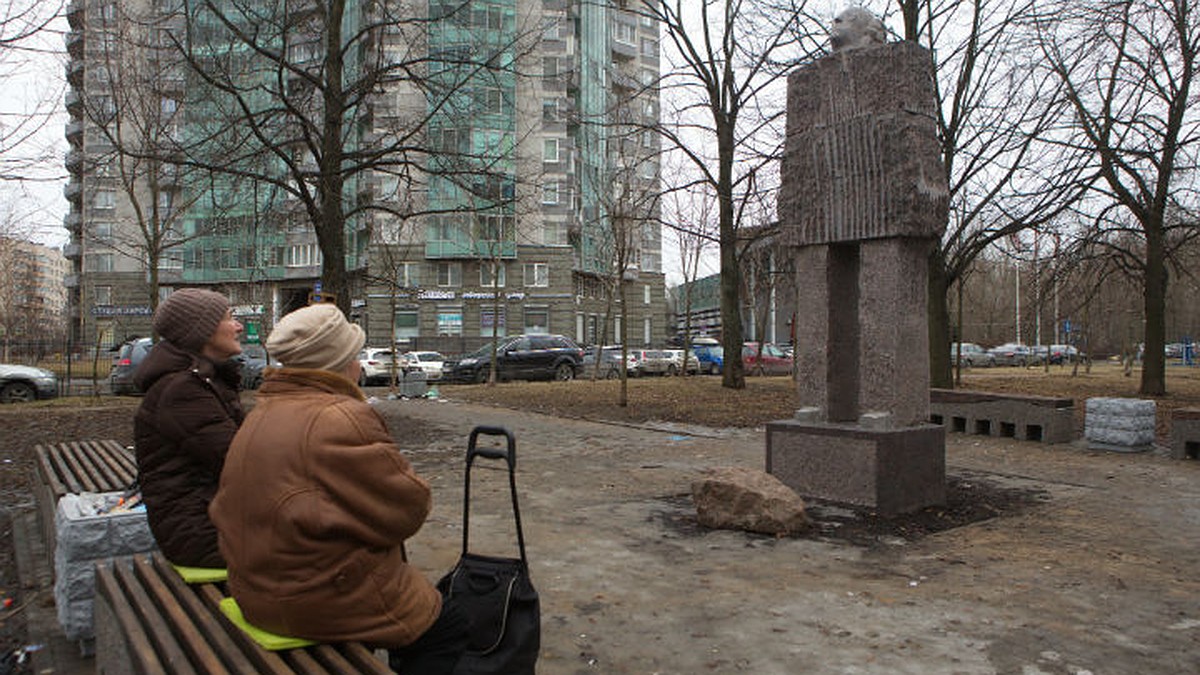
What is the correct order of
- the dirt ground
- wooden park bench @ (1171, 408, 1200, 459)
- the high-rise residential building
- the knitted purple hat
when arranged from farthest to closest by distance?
1. the high-rise residential building
2. wooden park bench @ (1171, 408, 1200, 459)
3. the dirt ground
4. the knitted purple hat

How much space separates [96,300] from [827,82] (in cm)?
6357

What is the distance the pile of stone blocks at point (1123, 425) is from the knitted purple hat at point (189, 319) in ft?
37.4

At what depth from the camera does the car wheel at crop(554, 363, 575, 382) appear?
30625 millimetres

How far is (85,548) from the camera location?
158 inches

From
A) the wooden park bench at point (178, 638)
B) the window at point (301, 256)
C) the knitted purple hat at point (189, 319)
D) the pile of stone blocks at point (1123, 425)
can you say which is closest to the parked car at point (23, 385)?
the knitted purple hat at point (189, 319)

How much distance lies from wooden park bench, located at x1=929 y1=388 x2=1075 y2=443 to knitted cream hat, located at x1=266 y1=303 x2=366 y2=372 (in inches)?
466

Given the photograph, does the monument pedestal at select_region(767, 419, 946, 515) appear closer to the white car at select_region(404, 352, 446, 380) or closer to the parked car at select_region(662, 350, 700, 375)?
the white car at select_region(404, 352, 446, 380)

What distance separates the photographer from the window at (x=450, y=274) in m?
50.7

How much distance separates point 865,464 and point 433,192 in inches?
463

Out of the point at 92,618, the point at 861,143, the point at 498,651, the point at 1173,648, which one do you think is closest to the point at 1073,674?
the point at 1173,648

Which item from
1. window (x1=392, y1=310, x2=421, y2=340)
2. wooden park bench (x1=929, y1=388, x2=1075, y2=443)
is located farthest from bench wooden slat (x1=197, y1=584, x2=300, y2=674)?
window (x1=392, y1=310, x2=421, y2=340)

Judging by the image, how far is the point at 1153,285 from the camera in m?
19.5

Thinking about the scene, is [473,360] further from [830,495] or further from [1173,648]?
[1173,648]

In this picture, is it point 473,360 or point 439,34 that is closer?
point 439,34
